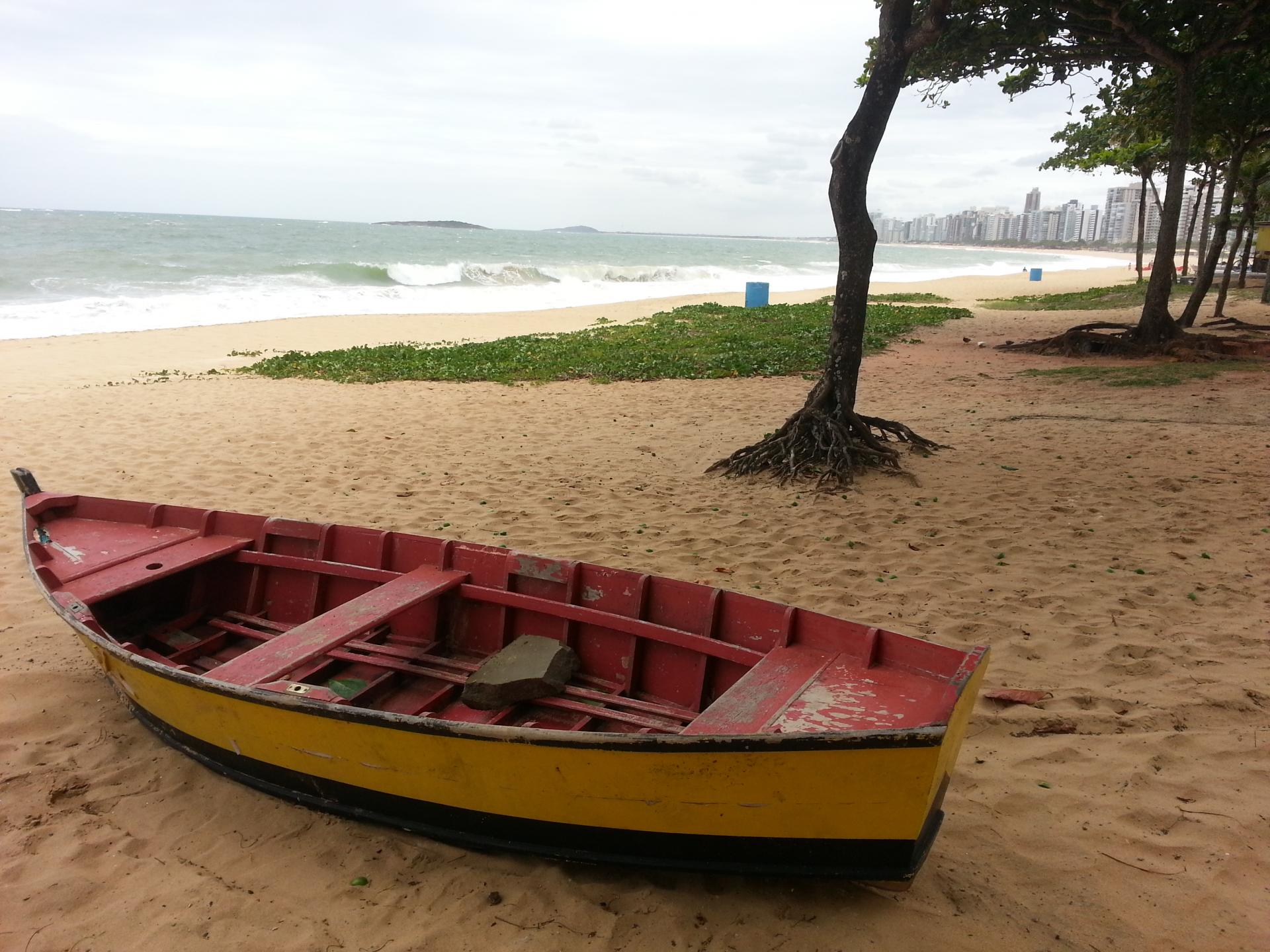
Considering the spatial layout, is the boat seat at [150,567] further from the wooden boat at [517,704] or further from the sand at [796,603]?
the sand at [796,603]

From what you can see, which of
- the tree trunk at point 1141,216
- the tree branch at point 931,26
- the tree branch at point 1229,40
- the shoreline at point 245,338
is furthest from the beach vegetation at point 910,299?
the tree branch at point 931,26

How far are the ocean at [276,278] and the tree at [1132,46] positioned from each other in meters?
19.4

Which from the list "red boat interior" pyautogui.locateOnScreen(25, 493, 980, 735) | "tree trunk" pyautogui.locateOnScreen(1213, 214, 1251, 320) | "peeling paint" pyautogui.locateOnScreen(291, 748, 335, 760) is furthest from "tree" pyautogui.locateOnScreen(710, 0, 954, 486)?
"tree trunk" pyautogui.locateOnScreen(1213, 214, 1251, 320)

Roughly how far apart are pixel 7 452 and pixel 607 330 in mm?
12503

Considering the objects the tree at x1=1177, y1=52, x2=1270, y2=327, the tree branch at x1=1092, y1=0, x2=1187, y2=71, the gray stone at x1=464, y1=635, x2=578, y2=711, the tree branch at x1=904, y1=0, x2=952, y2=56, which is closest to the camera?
the gray stone at x1=464, y1=635, x2=578, y2=711

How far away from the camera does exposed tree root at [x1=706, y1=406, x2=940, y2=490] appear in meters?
7.38

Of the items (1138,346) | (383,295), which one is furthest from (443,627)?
(383,295)

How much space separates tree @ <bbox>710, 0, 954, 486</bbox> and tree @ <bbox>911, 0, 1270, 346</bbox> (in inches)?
235

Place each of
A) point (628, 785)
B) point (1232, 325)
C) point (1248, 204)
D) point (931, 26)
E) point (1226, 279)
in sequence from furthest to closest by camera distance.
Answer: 1. point (1248, 204)
2. point (1226, 279)
3. point (1232, 325)
4. point (931, 26)
5. point (628, 785)

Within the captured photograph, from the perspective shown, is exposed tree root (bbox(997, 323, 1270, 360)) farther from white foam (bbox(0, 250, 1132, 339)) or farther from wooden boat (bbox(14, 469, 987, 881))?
white foam (bbox(0, 250, 1132, 339))

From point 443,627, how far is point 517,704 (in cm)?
94

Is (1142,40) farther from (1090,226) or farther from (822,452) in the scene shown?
(1090,226)

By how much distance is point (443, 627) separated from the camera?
4.64 m

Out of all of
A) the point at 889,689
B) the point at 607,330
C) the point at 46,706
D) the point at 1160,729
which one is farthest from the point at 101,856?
the point at 607,330
